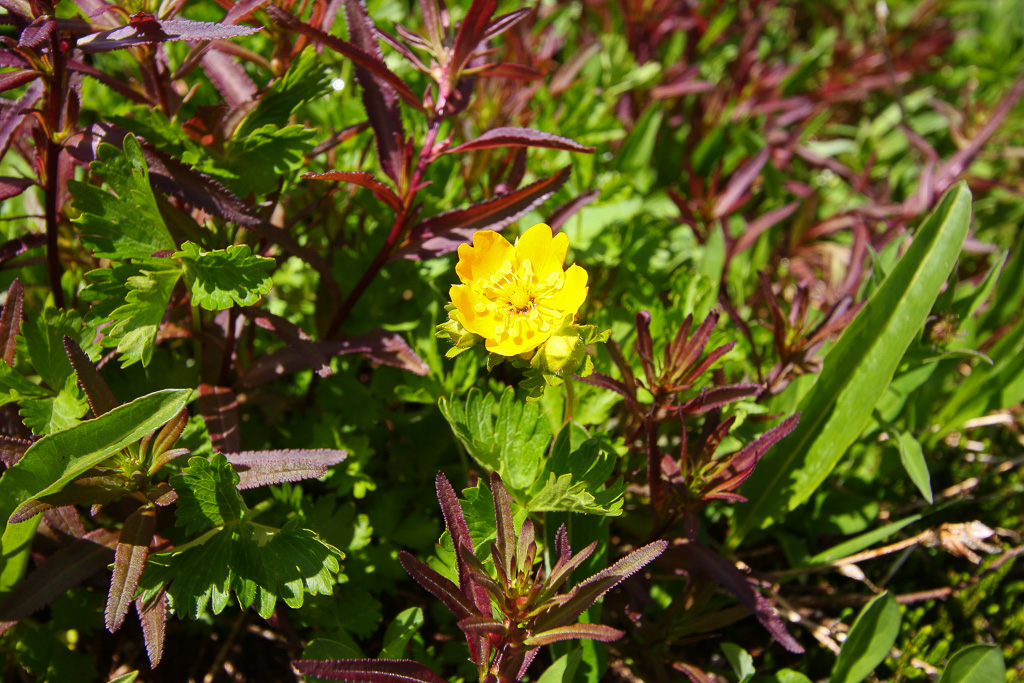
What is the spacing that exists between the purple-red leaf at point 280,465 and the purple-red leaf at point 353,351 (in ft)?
1.06

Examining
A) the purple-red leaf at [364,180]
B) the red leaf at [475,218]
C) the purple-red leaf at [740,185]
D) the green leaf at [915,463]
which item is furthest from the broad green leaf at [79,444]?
the purple-red leaf at [740,185]

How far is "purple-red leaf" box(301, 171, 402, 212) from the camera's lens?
1.65 m

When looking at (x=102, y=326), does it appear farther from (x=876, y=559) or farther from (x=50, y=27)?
(x=876, y=559)

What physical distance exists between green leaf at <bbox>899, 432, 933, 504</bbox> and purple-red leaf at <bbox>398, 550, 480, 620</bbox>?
1.35m

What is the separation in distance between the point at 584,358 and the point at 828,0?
4.21 metres

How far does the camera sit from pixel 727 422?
1.85m

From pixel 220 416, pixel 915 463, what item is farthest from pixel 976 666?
pixel 220 416

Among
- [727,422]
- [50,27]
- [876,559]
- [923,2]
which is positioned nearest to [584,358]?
[727,422]

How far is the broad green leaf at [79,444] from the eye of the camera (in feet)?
4.79

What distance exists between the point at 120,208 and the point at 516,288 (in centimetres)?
91

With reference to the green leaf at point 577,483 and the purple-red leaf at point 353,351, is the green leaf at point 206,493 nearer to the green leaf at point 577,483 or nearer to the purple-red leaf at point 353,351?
the purple-red leaf at point 353,351

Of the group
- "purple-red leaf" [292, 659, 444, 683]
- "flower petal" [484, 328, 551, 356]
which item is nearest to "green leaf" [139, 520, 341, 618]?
"purple-red leaf" [292, 659, 444, 683]

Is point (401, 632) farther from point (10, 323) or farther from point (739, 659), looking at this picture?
point (10, 323)

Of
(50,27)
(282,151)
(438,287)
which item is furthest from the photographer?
(438,287)
